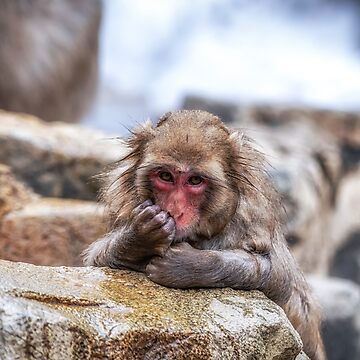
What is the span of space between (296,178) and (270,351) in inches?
150

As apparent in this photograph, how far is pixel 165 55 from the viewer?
16.2m

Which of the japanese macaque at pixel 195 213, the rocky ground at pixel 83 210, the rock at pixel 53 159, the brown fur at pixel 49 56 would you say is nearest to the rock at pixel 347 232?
the rocky ground at pixel 83 210

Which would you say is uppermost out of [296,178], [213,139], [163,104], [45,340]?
[213,139]

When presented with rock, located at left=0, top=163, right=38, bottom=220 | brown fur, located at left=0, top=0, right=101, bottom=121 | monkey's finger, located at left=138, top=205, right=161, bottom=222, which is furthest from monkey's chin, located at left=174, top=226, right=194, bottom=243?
brown fur, located at left=0, top=0, right=101, bottom=121

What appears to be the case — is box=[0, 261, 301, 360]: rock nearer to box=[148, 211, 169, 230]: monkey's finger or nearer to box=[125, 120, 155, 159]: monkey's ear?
box=[148, 211, 169, 230]: monkey's finger

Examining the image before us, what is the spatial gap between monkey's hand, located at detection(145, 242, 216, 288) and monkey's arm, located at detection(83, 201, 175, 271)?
38 mm

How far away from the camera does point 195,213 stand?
310 centimetres

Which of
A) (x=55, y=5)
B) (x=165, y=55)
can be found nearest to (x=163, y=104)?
(x=165, y=55)

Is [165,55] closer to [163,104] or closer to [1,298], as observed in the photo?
[163,104]

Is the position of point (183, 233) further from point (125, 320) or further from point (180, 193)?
point (125, 320)

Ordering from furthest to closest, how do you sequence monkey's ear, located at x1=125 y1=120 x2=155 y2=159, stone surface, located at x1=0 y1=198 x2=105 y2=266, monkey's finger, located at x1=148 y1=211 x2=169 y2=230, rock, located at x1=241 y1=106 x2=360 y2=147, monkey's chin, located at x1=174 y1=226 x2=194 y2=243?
rock, located at x1=241 y1=106 x2=360 y2=147
stone surface, located at x1=0 y1=198 x2=105 y2=266
monkey's ear, located at x1=125 y1=120 x2=155 y2=159
monkey's chin, located at x1=174 y1=226 x2=194 y2=243
monkey's finger, located at x1=148 y1=211 x2=169 y2=230

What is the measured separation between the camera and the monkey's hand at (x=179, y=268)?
2.97m

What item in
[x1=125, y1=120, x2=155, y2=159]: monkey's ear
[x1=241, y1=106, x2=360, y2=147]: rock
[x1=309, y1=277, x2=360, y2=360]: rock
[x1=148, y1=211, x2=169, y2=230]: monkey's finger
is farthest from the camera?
[x1=241, y1=106, x2=360, y2=147]: rock

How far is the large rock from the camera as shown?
4.72 metres
